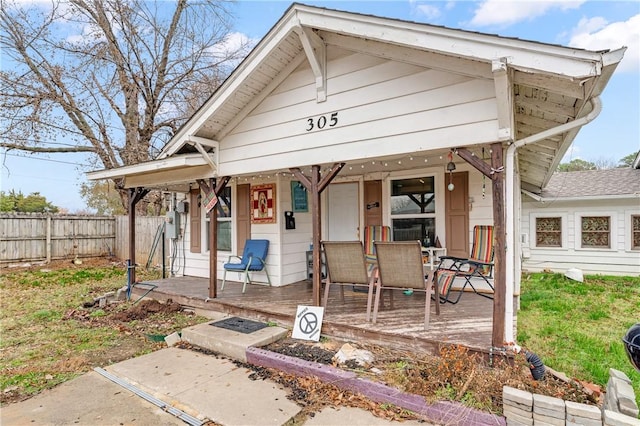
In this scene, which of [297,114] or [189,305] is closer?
[297,114]

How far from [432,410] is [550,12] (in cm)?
731

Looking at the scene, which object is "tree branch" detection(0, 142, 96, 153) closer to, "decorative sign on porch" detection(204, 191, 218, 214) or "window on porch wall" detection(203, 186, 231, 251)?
"window on porch wall" detection(203, 186, 231, 251)

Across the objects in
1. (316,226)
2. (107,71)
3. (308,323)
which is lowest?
(308,323)

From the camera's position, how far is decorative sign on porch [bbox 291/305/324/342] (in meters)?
3.74

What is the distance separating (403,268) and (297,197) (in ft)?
10.3

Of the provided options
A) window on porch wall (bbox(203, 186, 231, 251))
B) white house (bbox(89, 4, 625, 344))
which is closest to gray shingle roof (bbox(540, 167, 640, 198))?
white house (bbox(89, 4, 625, 344))

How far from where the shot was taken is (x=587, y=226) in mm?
8781

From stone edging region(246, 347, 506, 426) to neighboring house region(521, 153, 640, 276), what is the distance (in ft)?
26.6

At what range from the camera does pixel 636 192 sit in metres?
7.84

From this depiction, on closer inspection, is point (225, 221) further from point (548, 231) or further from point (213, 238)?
point (548, 231)

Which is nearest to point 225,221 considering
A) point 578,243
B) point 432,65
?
point 432,65

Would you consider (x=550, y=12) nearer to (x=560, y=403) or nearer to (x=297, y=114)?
(x=297, y=114)

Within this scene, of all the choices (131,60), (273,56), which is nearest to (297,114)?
(273,56)

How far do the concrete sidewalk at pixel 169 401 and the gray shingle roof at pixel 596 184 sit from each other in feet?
29.6
